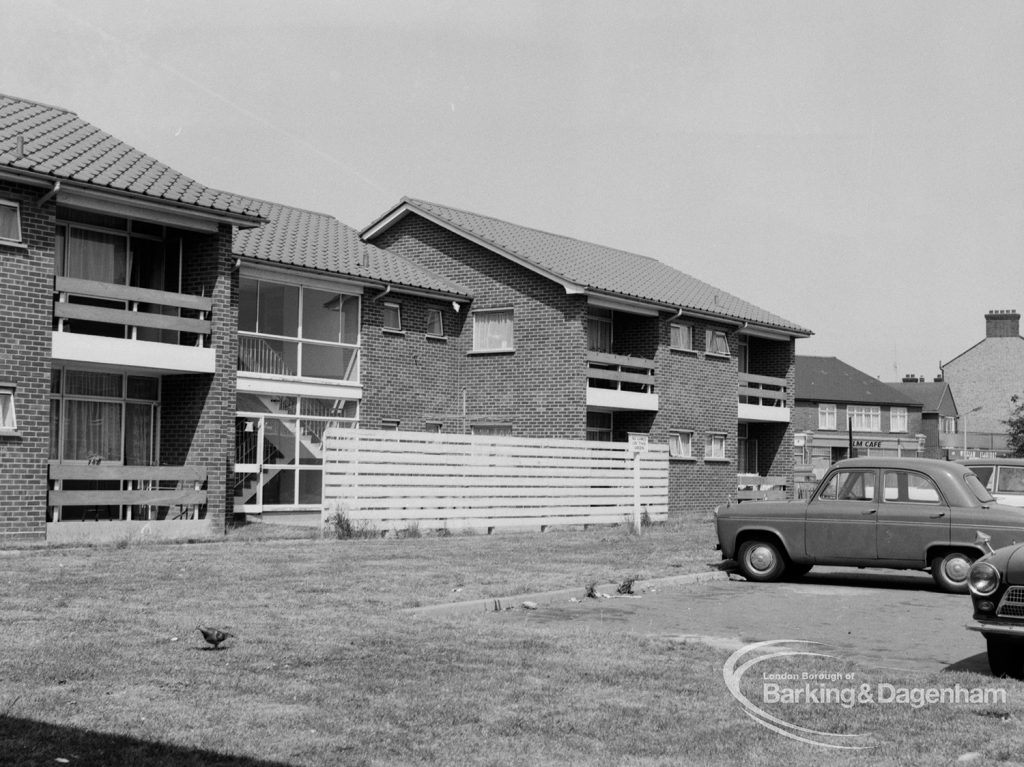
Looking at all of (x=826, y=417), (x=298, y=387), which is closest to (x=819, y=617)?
(x=298, y=387)

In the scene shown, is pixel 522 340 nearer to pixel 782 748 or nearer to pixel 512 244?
pixel 512 244

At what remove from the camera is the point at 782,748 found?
21.2ft

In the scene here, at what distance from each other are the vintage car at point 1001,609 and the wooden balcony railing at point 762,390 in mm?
29023

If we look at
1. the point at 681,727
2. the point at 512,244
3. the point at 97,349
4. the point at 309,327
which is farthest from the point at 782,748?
the point at 512,244

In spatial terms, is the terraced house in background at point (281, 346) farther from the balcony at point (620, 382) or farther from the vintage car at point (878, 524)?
the vintage car at point (878, 524)

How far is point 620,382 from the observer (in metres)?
33.0

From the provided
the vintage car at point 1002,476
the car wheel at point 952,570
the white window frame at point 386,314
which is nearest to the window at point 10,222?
the white window frame at point 386,314

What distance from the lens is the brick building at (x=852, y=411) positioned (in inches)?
3255

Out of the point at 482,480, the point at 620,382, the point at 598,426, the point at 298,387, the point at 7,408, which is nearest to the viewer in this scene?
the point at 7,408

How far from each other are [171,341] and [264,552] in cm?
691

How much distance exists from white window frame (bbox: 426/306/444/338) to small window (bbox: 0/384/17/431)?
43.5 ft

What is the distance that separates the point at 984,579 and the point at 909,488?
19.8ft

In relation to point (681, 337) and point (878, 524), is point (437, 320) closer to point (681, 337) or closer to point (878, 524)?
point (681, 337)

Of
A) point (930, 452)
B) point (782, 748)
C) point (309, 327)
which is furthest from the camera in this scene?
point (930, 452)
